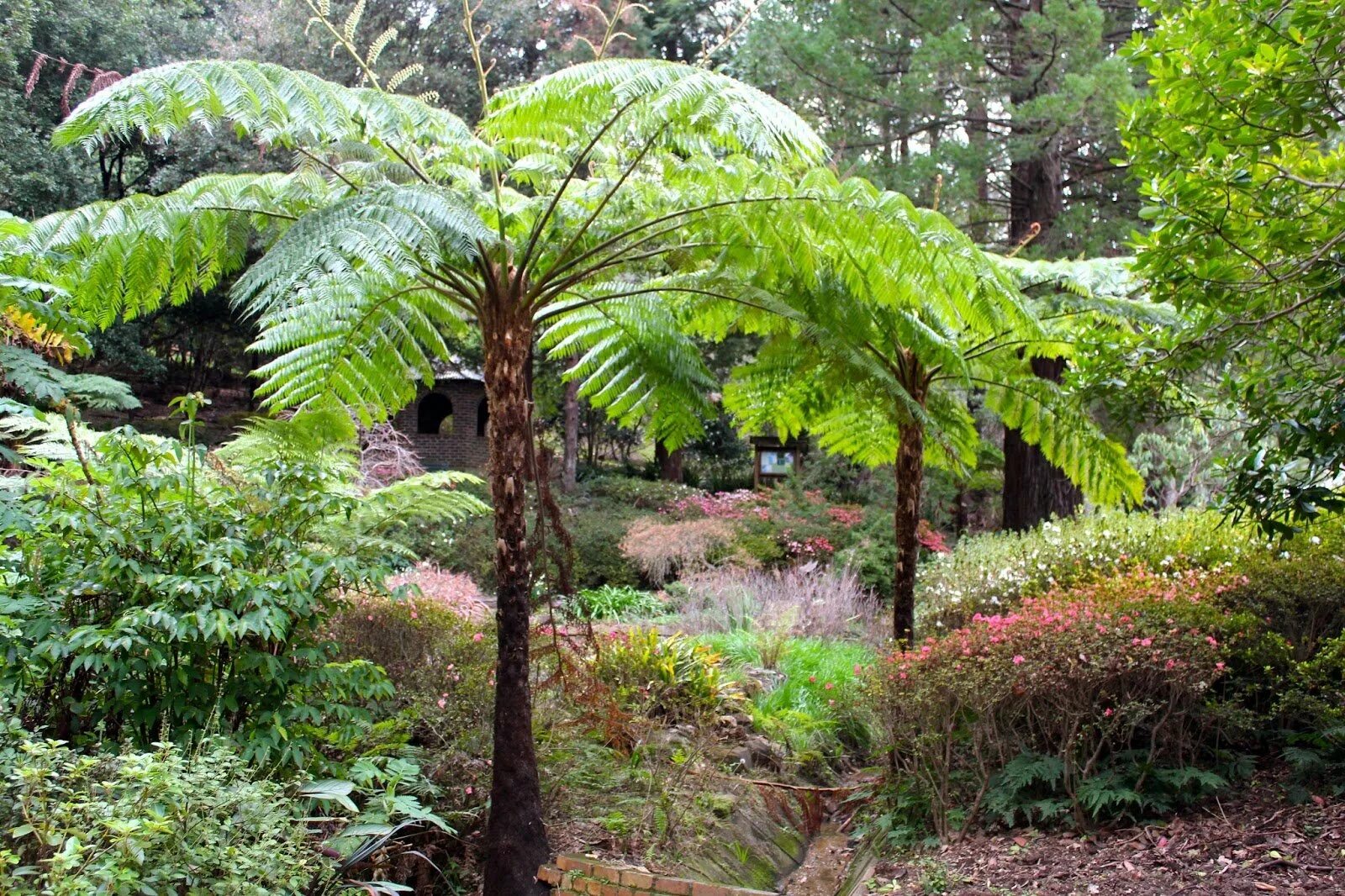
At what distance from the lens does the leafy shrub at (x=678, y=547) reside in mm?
12148

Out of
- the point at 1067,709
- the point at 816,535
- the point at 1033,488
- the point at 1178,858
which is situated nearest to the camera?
the point at 1178,858

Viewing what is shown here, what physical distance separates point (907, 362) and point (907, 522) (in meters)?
1.04

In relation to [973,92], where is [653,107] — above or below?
below

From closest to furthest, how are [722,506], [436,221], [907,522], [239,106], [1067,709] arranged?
[436,221] → [239,106] → [1067,709] → [907,522] → [722,506]

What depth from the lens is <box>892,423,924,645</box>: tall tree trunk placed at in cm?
641

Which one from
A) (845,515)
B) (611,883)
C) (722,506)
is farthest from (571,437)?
(611,883)

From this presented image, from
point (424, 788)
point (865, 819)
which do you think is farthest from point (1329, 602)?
point (424, 788)

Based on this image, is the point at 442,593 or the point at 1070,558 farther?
the point at 442,593

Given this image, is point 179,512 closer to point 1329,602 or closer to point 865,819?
point 865,819

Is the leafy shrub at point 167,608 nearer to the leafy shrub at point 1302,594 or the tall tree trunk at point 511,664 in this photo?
the tall tree trunk at point 511,664

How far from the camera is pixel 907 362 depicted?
6277mm

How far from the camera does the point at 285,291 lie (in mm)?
3605

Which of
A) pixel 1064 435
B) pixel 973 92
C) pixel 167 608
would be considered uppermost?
pixel 973 92

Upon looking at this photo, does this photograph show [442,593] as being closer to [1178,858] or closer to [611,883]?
[611,883]
